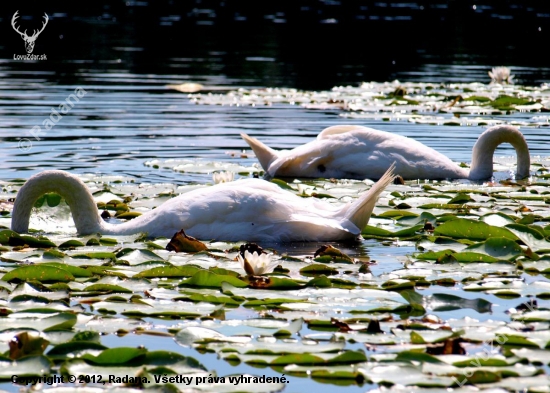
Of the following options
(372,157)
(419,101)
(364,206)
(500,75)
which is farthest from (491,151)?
(500,75)

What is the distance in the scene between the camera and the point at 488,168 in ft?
35.4

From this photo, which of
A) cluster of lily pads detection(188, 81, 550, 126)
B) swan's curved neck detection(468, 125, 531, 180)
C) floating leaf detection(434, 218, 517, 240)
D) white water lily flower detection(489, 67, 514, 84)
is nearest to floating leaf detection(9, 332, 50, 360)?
floating leaf detection(434, 218, 517, 240)

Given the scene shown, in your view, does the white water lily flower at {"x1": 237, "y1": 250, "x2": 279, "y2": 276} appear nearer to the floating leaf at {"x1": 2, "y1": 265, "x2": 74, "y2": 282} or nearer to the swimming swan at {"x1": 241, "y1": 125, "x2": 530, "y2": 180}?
the floating leaf at {"x1": 2, "y1": 265, "x2": 74, "y2": 282}

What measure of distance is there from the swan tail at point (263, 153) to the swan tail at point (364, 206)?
3368 mm

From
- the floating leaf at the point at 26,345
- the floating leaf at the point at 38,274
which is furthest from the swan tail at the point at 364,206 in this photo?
the floating leaf at the point at 26,345

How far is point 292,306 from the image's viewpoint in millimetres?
5445

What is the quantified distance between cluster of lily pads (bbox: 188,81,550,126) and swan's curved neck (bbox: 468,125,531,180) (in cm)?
411

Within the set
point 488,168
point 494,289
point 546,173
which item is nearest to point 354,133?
point 488,168

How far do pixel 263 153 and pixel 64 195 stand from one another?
3617 mm

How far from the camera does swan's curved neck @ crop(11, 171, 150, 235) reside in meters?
7.42

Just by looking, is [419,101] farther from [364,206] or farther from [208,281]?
[208,281]

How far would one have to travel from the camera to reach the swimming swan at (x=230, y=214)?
726cm

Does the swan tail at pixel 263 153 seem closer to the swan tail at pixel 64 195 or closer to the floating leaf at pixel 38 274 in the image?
the swan tail at pixel 64 195

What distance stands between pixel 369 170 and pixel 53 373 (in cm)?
649
